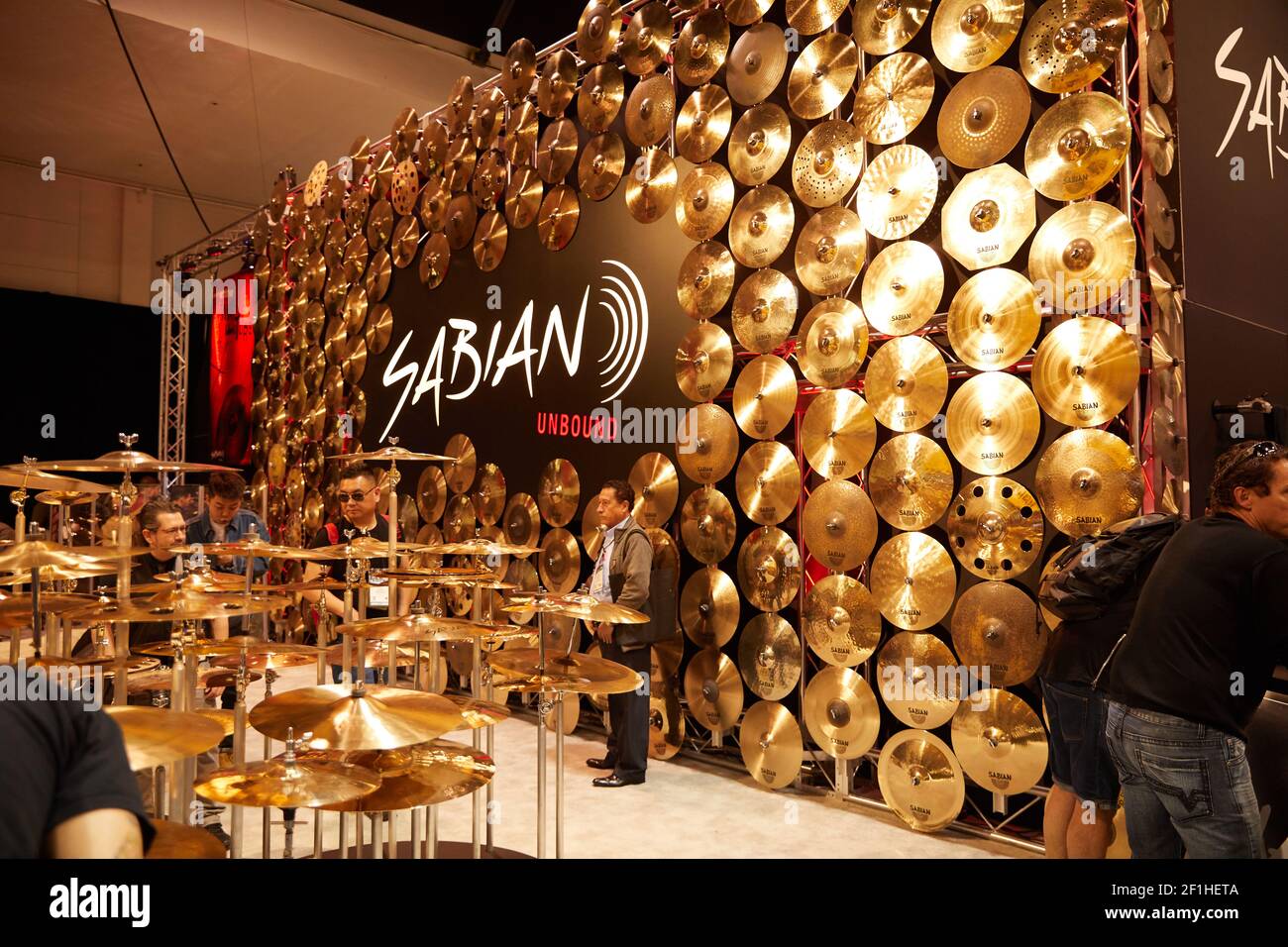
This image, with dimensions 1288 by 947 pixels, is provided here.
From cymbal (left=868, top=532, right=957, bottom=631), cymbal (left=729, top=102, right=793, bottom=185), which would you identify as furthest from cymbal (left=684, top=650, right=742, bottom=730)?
cymbal (left=729, top=102, right=793, bottom=185)

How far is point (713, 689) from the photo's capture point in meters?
5.20

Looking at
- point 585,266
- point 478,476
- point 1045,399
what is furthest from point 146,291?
point 1045,399

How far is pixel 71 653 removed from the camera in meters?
4.47

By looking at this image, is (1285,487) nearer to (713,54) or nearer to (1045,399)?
(1045,399)

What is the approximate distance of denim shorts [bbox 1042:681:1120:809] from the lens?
3.20 metres

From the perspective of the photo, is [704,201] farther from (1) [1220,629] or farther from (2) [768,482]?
(1) [1220,629]

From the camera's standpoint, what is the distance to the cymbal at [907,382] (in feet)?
14.0

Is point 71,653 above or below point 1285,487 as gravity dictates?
below

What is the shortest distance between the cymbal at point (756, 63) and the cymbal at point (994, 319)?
1748mm

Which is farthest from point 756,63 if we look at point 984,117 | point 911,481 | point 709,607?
point 709,607

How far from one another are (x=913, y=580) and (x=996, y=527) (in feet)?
1.53

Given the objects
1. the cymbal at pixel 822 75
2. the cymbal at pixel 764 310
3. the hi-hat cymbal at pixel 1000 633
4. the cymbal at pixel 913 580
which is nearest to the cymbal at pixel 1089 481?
the hi-hat cymbal at pixel 1000 633

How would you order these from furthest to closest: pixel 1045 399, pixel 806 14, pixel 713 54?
1. pixel 713 54
2. pixel 806 14
3. pixel 1045 399
